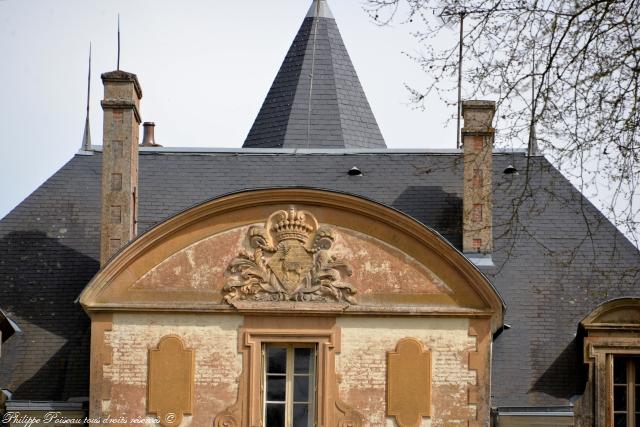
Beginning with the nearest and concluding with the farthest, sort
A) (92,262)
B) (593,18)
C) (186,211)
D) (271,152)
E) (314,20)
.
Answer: (593,18) < (186,211) < (92,262) < (271,152) < (314,20)

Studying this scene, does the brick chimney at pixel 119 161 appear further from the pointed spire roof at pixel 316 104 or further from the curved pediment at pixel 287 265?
the pointed spire roof at pixel 316 104

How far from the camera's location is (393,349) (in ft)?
77.9

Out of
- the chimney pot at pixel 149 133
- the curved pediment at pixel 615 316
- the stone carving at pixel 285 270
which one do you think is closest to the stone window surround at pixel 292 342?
the stone carving at pixel 285 270

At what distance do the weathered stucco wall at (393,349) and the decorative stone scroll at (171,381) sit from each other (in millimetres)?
2123

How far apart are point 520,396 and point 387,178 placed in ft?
15.5

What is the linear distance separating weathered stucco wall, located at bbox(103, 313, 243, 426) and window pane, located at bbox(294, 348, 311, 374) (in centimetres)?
84

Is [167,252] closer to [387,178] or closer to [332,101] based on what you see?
[387,178]

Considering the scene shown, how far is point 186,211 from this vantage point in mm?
23672

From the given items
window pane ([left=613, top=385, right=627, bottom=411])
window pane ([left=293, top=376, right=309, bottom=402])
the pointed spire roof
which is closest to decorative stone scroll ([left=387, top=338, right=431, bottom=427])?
window pane ([left=293, top=376, right=309, bottom=402])

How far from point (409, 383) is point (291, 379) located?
1674 millimetres

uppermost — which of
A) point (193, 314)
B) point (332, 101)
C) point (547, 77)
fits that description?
point (332, 101)

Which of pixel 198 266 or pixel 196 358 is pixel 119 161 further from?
pixel 196 358

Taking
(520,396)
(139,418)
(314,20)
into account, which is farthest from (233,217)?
(314,20)

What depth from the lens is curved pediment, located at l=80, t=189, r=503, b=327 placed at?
2378cm
